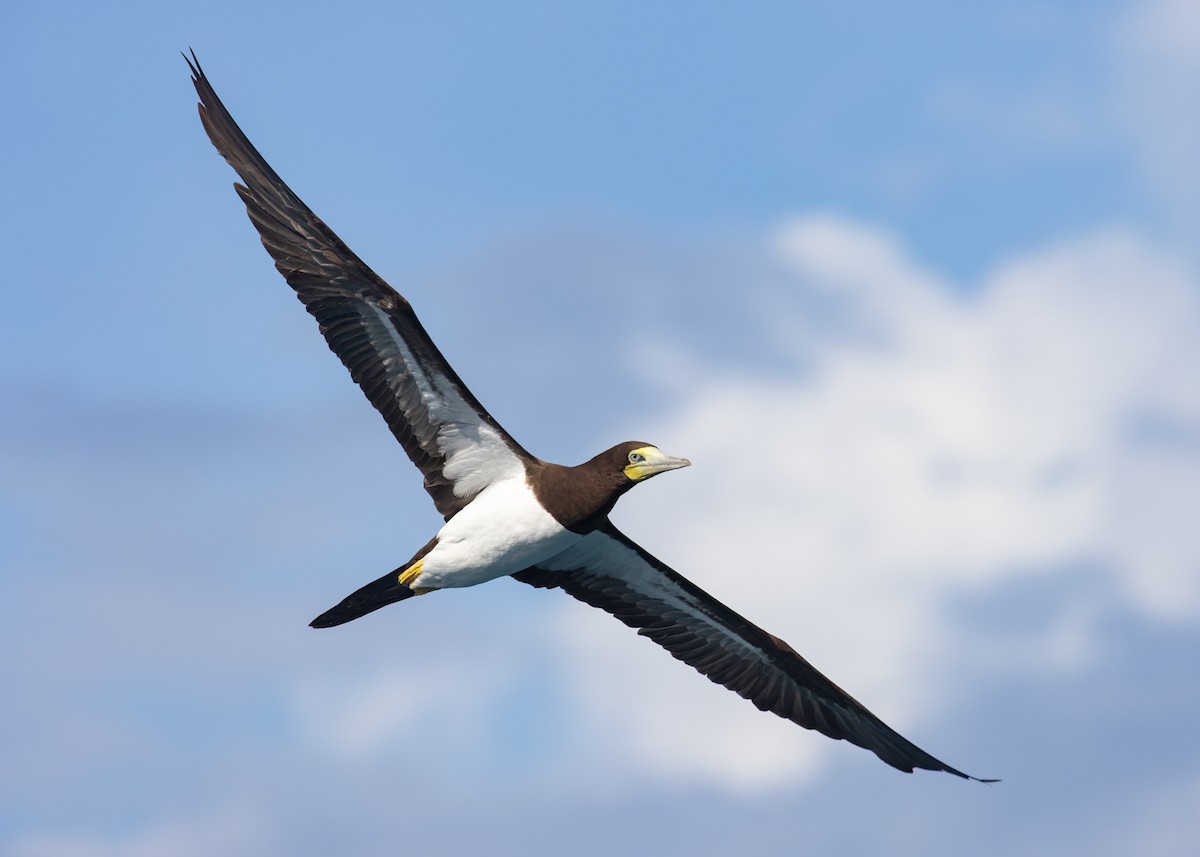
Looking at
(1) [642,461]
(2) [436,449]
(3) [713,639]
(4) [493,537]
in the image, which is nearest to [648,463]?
(1) [642,461]

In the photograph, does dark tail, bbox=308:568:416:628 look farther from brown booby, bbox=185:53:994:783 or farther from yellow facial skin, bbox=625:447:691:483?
yellow facial skin, bbox=625:447:691:483

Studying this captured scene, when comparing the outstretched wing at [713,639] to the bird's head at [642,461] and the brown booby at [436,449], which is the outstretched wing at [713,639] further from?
the bird's head at [642,461]

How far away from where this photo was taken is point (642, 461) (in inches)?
767

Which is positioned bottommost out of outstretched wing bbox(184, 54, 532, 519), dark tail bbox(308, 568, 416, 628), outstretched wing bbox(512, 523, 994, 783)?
dark tail bbox(308, 568, 416, 628)

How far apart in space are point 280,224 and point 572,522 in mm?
5277

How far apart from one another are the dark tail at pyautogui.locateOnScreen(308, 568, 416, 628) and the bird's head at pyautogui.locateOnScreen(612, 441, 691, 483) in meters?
3.27

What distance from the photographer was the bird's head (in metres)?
19.3

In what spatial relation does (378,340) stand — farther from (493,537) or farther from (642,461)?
(642,461)

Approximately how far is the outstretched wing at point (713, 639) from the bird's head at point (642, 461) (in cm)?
240

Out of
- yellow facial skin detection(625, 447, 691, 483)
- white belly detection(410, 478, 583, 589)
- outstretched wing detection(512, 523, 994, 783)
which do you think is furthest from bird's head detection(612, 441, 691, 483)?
outstretched wing detection(512, 523, 994, 783)

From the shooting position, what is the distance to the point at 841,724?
893 inches

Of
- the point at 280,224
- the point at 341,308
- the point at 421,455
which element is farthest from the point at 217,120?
the point at 421,455

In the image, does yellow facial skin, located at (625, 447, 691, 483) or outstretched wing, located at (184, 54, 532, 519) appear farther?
outstretched wing, located at (184, 54, 532, 519)

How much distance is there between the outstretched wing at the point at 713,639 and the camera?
22.1 metres
